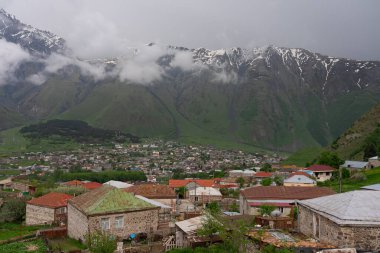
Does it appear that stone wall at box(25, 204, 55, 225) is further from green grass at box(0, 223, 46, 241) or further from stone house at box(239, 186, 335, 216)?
stone house at box(239, 186, 335, 216)

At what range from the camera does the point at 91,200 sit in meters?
30.6

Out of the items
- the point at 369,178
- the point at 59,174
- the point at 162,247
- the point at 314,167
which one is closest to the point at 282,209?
the point at 162,247

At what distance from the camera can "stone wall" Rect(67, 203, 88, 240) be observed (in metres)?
29.0

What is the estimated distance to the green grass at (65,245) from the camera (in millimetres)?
27931

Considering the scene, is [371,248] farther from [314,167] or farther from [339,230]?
[314,167]

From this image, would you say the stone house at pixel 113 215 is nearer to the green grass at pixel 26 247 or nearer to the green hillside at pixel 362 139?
the green grass at pixel 26 247

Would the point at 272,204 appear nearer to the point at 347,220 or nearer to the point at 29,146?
the point at 347,220

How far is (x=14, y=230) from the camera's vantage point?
123 feet

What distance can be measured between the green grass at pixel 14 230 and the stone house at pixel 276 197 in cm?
1809

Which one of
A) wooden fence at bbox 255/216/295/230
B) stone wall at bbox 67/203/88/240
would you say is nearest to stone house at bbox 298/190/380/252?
wooden fence at bbox 255/216/295/230

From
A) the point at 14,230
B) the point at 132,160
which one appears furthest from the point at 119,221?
the point at 132,160

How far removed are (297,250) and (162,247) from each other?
10.1 metres

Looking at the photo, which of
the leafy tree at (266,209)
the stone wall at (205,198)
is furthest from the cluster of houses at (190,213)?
the stone wall at (205,198)

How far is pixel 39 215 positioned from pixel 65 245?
12215mm
